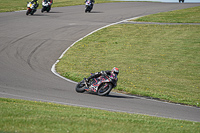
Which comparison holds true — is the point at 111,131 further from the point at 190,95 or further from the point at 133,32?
the point at 133,32

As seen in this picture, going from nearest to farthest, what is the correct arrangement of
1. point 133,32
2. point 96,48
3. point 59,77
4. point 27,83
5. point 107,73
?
1. point 107,73
2. point 27,83
3. point 59,77
4. point 96,48
5. point 133,32

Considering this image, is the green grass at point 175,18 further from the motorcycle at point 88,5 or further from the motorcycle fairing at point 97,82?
the motorcycle fairing at point 97,82

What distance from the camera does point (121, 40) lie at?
29797 mm

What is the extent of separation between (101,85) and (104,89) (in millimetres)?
286

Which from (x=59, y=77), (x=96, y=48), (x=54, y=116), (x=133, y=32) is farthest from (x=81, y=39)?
(x=54, y=116)

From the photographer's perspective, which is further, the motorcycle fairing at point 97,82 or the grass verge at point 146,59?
the grass verge at point 146,59

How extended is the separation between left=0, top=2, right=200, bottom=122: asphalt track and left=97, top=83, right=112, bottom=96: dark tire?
1.09ft

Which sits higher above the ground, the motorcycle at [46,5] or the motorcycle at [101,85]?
the motorcycle at [46,5]

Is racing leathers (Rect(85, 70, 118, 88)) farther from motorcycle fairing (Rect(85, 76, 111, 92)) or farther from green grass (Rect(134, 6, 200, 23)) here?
green grass (Rect(134, 6, 200, 23))

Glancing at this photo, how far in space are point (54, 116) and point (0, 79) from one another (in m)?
7.56

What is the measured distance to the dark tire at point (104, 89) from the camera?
13.9 m

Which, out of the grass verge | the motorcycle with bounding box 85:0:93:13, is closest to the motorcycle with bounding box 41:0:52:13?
the motorcycle with bounding box 85:0:93:13

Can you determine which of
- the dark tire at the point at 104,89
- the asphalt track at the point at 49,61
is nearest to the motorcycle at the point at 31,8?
the asphalt track at the point at 49,61

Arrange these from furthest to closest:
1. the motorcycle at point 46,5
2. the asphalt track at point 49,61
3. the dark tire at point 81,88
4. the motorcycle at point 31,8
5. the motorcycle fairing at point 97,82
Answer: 1. the motorcycle at point 46,5
2. the motorcycle at point 31,8
3. the dark tire at point 81,88
4. the motorcycle fairing at point 97,82
5. the asphalt track at point 49,61
